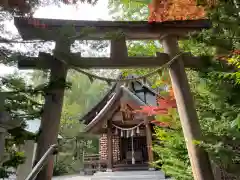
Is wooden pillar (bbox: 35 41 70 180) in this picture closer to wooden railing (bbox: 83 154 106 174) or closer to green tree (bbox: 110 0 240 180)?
green tree (bbox: 110 0 240 180)

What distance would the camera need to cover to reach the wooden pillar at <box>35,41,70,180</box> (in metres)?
3.13

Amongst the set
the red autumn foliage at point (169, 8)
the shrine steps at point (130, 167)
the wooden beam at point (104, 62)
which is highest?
the red autumn foliage at point (169, 8)

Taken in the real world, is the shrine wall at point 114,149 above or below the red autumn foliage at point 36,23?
below

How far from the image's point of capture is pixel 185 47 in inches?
218

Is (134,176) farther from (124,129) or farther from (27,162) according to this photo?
(27,162)

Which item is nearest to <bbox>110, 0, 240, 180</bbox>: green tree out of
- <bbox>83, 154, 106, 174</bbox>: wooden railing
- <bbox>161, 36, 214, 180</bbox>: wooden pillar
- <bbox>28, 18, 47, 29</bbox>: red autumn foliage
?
<bbox>161, 36, 214, 180</bbox>: wooden pillar

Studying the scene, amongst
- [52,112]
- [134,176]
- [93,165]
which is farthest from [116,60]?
Answer: [93,165]

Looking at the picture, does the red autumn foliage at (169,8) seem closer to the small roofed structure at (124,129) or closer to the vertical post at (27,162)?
the vertical post at (27,162)

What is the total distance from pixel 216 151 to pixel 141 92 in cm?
916

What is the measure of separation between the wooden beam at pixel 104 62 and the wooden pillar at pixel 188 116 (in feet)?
0.70

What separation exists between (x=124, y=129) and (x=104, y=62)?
7.28m

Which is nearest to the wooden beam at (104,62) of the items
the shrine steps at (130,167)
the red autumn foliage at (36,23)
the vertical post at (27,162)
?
the red autumn foliage at (36,23)

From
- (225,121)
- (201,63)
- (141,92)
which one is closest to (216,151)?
(225,121)

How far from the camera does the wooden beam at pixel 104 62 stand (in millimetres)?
3359
